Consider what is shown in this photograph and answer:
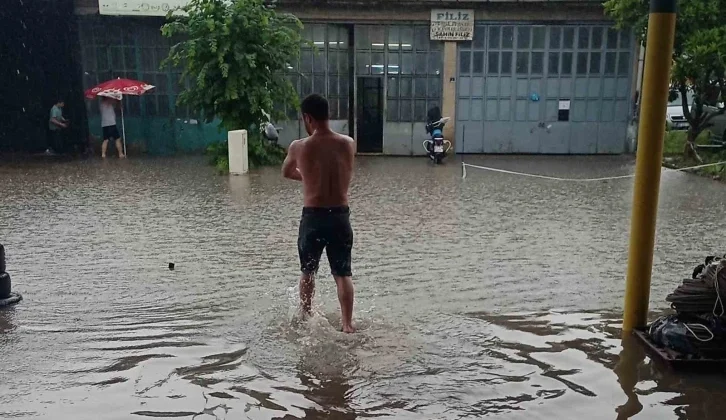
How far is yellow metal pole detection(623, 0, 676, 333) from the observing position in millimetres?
4449

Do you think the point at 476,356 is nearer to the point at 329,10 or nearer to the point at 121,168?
the point at 121,168

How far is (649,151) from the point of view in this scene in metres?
4.57

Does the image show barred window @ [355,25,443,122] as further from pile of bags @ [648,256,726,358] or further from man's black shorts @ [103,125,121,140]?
pile of bags @ [648,256,726,358]

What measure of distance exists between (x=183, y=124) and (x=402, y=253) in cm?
1263

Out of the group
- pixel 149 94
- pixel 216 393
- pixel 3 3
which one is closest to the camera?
pixel 216 393

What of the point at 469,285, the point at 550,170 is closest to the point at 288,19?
the point at 550,170

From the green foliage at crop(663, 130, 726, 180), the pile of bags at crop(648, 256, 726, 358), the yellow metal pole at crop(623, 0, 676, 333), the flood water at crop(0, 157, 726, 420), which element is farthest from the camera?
the green foliage at crop(663, 130, 726, 180)

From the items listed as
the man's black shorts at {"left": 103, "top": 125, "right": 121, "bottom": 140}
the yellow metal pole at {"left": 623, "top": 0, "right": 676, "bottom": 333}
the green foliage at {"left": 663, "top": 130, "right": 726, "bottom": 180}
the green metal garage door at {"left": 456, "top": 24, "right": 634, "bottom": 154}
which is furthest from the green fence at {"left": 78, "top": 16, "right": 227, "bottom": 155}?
the yellow metal pole at {"left": 623, "top": 0, "right": 676, "bottom": 333}

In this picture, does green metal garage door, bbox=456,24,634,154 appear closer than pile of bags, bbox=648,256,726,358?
No

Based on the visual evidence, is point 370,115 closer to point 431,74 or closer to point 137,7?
point 431,74

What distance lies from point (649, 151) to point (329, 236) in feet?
7.40

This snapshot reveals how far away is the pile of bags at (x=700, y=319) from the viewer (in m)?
4.21

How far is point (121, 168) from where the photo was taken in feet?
48.5

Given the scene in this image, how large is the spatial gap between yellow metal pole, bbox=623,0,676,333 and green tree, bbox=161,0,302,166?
34.7ft
